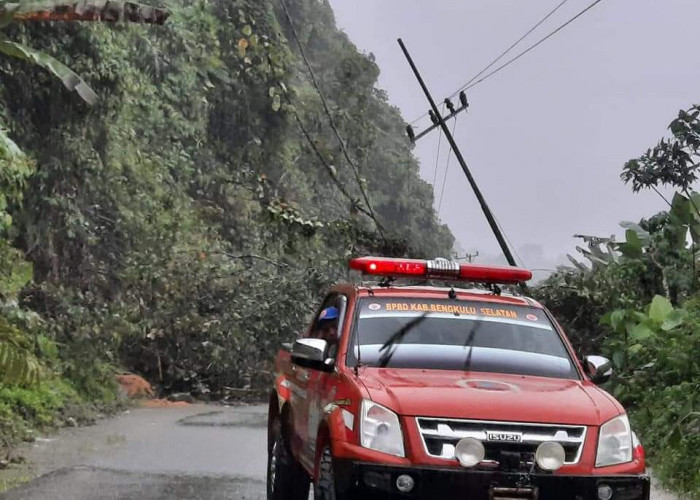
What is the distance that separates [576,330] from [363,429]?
13.7 m

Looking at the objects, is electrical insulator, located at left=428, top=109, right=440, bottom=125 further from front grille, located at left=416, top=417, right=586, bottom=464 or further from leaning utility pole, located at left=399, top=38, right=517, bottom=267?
front grille, located at left=416, top=417, right=586, bottom=464

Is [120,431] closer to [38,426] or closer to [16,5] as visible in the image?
[38,426]

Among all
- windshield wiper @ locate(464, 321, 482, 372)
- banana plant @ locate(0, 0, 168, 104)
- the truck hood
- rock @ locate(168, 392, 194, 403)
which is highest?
banana plant @ locate(0, 0, 168, 104)

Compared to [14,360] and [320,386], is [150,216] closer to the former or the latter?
[14,360]

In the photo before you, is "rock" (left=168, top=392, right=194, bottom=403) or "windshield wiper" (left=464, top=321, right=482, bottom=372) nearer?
"windshield wiper" (left=464, top=321, right=482, bottom=372)

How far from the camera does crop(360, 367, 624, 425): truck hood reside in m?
6.43

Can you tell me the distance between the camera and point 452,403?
6.47m

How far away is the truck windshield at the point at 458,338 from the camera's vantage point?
7523 millimetres

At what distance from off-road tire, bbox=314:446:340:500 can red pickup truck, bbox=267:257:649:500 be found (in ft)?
0.04

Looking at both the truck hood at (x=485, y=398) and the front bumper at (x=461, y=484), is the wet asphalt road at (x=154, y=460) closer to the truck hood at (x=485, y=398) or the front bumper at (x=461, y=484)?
the truck hood at (x=485, y=398)

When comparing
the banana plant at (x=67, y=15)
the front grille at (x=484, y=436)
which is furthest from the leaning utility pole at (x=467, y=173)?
the front grille at (x=484, y=436)

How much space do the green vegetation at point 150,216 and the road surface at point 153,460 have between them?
2.81 ft

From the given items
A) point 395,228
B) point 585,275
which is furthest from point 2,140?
point 395,228

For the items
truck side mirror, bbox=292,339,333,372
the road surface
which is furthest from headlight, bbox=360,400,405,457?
the road surface
